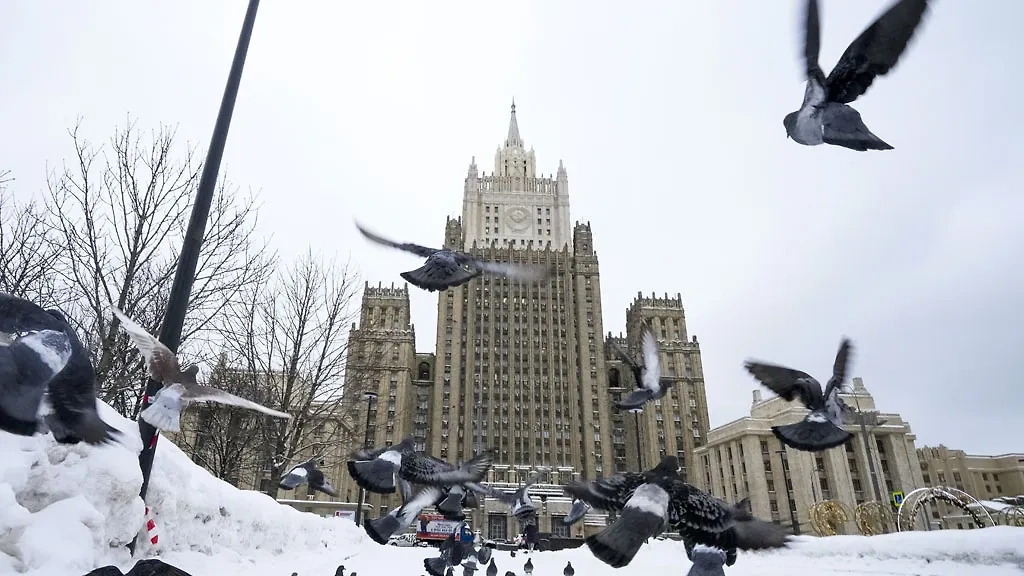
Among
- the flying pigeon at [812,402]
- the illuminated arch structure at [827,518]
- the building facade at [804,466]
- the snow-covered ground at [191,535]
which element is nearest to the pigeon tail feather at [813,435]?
the flying pigeon at [812,402]

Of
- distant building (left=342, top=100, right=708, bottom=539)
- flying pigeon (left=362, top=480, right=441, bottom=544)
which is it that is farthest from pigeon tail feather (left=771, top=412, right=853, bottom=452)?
distant building (left=342, top=100, right=708, bottom=539)

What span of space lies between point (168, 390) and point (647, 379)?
18.4 feet

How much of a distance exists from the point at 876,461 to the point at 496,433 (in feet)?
158

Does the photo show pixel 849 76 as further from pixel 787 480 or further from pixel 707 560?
pixel 787 480

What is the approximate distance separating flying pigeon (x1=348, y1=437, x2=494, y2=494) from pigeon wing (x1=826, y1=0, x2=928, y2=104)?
5.23m

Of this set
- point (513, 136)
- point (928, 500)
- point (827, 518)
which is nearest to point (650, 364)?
point (827, 518)

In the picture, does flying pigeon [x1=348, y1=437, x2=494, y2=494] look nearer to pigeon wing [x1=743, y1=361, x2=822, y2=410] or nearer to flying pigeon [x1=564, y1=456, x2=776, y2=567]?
flying pigeon [x1=564, y1=456, x2=776, y2=567]

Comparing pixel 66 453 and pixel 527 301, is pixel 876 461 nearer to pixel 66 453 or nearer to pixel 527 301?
pixel 527 301

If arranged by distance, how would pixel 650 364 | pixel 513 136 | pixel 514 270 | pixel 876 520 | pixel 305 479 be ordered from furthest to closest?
pixel 513 136 < pixel 876 520 < pixel 305 479 < pixel 650 364 < pixel 514 270

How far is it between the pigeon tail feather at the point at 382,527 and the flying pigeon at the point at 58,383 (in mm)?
3082

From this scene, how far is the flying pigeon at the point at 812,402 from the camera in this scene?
5.38 meters

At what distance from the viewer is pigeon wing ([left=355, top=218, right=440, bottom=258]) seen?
6.27 meters

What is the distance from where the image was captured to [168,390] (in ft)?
13.6

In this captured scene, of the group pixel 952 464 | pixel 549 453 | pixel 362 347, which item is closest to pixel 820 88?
pixel 362 347
